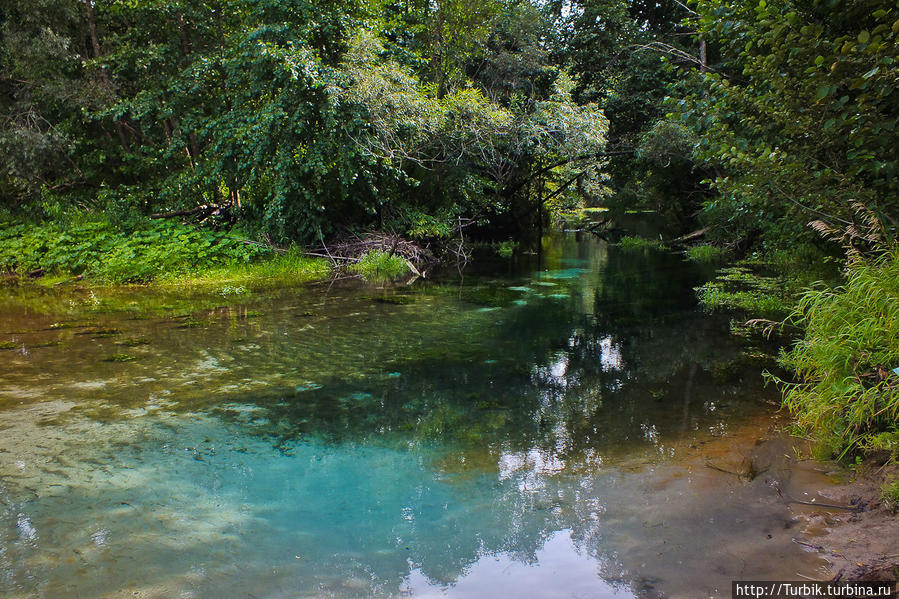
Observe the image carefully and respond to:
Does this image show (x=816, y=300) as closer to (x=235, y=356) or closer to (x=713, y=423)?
(x=713, y=423)

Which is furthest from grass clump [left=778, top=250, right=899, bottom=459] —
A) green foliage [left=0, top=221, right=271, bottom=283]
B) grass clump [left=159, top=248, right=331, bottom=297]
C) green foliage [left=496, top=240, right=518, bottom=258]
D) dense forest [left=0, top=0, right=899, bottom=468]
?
green foliage [left=496, top=240, right=518, bottom=258]

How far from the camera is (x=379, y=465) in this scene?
388 centimetres

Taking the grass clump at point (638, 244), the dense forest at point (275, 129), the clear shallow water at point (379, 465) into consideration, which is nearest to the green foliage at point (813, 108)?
the clear shallow water at point (379, 465)

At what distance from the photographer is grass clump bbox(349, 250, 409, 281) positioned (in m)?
12.9

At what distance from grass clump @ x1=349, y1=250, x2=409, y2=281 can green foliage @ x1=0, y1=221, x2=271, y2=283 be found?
2351 mm

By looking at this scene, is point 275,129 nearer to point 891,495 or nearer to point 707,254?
point 707,254

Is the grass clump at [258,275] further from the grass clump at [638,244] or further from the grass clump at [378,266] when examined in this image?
the grass clump at [638,244]

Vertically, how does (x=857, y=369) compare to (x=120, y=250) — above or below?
below

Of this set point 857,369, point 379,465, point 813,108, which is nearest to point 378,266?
point 379,465

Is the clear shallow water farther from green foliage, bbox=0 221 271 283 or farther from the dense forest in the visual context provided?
green foliage, bbox=0 221 271 283

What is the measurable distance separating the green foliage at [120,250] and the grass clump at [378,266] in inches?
92.5

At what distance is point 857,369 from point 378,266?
1028cm

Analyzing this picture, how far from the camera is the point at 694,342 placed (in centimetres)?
708

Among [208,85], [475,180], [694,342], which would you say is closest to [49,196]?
[208,85]
